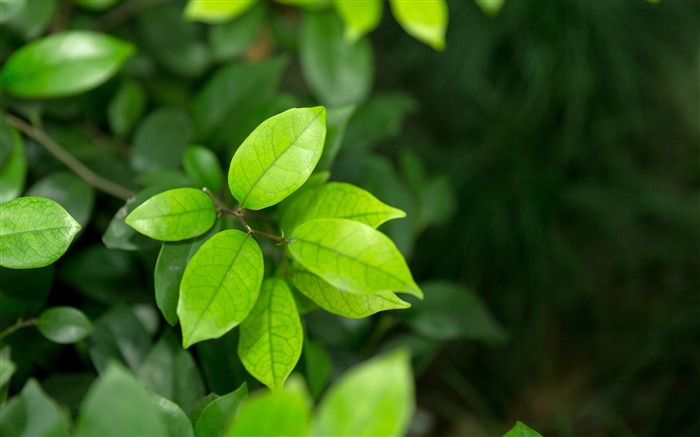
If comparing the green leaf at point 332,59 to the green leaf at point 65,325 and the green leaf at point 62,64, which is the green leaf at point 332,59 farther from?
the green leaf at point 65,325

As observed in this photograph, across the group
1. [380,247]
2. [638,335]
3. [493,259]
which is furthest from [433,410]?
[380,247]

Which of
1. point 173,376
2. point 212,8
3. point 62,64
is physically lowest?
point 173,376

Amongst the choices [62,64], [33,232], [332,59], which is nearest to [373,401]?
[33,232]

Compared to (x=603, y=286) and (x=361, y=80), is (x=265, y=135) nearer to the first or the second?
(x=361, y=80)

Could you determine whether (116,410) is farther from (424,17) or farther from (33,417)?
(424,17)

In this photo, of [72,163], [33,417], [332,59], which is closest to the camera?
[33,417]

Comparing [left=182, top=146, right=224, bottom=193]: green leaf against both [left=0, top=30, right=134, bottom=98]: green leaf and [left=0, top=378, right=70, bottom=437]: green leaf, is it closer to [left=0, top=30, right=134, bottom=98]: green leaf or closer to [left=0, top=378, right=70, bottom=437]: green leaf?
[left=0, top=30, right=134, bottom=98]: green leaf

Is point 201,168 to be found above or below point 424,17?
below
